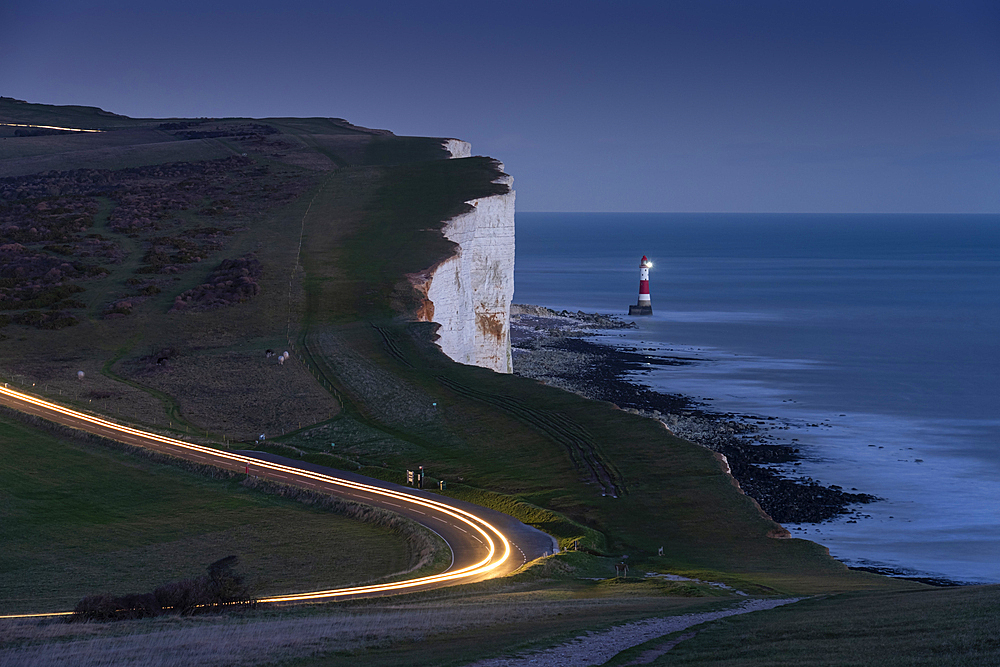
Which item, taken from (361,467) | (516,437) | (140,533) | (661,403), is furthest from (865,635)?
(661,403)

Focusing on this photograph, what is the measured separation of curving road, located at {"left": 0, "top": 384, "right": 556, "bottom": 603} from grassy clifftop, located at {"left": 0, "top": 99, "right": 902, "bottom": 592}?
1.65m

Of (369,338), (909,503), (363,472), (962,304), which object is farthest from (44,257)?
(962,304)

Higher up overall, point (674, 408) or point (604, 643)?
point (604, 643)

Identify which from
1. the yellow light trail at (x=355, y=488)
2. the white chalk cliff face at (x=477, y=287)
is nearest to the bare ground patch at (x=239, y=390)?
the yellow light trail at (x=355, y=488)

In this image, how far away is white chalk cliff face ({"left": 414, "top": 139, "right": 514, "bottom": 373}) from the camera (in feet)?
245

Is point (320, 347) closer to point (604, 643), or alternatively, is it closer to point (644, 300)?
point (604, 643)

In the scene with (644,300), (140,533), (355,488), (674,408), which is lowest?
(140,533)

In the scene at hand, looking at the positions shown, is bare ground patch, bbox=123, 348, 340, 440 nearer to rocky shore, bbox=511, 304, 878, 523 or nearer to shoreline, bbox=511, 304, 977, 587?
shoreline, bbox=511, 304, 977, 587

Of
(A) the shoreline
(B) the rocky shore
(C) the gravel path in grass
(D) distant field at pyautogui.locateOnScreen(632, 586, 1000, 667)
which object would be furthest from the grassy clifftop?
(D) distant field at pyautogui.locateOnScreen(632, 586, 1000, 667)

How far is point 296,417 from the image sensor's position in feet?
182

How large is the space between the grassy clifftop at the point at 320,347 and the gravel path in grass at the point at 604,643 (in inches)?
307

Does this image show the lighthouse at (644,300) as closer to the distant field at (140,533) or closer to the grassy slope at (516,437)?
the grassy slope at (516,437)

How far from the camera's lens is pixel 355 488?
147ft

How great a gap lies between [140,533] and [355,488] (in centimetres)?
964
